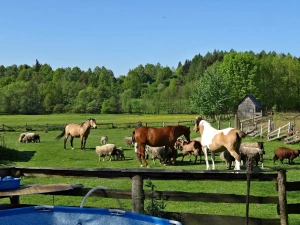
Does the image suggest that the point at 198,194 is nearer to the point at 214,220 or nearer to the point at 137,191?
the point at 214,220

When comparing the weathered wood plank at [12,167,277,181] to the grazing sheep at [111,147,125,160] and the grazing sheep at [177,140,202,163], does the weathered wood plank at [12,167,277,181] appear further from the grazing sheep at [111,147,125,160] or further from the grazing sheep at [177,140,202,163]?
the grazing sheep at [111,147,125,160]

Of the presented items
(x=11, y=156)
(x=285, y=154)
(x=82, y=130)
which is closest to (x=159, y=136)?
(x=285, y=154)

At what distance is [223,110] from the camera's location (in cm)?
6725

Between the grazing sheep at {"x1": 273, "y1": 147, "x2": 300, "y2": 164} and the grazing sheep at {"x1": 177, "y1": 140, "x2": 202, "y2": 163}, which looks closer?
the grazing sheep at {"x1": 273, "y1": 147, "x2": 300, "y2": 164}

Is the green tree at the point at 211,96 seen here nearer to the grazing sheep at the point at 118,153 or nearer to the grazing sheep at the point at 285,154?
the grazing sheep at the point at 118,153

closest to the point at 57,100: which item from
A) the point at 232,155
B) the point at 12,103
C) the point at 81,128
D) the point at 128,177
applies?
the point at 12,103

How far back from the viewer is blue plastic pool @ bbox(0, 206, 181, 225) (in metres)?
5.26

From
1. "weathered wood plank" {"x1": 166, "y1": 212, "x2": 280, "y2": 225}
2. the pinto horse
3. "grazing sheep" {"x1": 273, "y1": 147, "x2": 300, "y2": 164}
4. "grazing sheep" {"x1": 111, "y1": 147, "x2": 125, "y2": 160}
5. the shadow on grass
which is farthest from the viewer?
the shadow on grass

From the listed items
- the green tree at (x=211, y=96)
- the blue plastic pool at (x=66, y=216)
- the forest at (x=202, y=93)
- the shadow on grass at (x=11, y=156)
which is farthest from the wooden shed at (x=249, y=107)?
the blue plastic pool at (x=66, y=216)

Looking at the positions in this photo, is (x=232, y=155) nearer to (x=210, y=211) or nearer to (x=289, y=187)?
(x=210, y=211)

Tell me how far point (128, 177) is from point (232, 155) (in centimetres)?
1163

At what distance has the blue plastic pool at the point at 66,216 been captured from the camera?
5258 mm

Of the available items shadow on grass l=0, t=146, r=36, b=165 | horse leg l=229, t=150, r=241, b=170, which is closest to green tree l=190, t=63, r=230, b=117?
shadow on grass l=0, t=146, r=36, b=165

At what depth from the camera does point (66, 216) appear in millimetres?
5531
